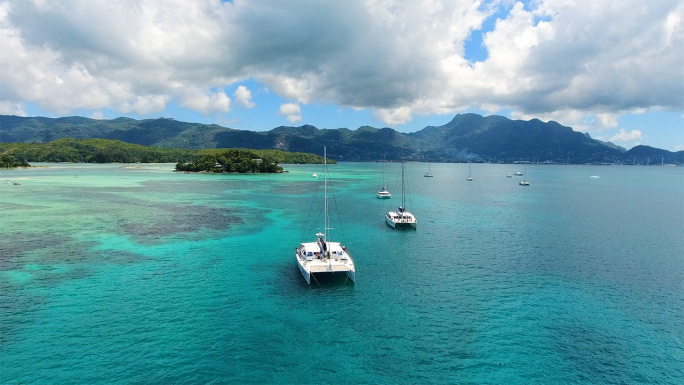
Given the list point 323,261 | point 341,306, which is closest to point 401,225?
point 323,261

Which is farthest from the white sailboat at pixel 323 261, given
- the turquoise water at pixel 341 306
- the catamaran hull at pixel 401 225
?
the catamaran hull at pixel 401 225

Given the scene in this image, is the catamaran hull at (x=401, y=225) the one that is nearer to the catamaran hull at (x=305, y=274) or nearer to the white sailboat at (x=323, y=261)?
the white sailboat at (x=323, y=261)

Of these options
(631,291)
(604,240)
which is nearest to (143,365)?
(631,291)

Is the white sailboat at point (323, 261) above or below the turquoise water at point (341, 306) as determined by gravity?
above

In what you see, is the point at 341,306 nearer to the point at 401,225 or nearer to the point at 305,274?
the point at 305,274

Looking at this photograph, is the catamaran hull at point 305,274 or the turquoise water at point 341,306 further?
the catamaran hull at point 305,274

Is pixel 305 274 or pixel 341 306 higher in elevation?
pixel 305 274

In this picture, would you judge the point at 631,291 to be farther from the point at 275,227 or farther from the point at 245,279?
the point at 275,227

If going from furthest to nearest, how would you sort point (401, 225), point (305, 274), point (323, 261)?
point (401, 225) → point (323, 261) → point (305, 274)

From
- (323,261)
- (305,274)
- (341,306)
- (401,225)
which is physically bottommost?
(341,306)
